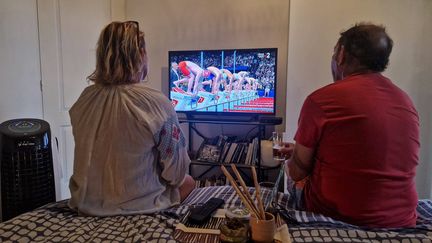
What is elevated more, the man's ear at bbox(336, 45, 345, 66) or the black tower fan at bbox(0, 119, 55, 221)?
the man's ear at bbox(336, 45, 345, 66)

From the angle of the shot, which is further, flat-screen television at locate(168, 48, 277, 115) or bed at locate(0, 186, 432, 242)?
flat-screen television at locate(168, 48, 277, 115)

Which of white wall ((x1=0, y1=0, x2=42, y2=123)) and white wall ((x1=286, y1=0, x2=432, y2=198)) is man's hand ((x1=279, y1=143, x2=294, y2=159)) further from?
white wall ((x1=0, y1=0, x2=42, y2=123))

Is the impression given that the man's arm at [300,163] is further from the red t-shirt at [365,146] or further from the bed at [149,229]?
the bed at [149,229]

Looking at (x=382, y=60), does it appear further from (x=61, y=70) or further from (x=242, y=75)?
(x=61, y=70)

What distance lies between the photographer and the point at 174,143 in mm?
1279

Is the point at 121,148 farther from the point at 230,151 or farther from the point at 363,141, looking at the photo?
the point at 230,151

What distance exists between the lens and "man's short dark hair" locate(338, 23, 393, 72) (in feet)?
3.68

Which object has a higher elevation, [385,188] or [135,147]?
[135,147]

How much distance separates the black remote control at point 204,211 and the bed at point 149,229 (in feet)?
0.14

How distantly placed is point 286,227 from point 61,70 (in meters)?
2.33

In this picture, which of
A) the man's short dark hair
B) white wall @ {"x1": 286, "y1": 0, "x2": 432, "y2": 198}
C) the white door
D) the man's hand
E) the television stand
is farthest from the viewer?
the television stand

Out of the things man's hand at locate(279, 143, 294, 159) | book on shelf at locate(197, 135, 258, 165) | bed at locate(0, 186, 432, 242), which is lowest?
book on shelf at locate(197, 135, 258, 165)

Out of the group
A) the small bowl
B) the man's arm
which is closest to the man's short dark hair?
the man's arm

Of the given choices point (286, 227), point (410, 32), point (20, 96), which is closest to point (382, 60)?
point (286, 227)
